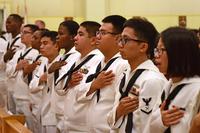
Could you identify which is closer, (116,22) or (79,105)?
(116,22)

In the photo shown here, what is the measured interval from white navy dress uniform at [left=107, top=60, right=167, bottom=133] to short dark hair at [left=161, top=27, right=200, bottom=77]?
0.36 m

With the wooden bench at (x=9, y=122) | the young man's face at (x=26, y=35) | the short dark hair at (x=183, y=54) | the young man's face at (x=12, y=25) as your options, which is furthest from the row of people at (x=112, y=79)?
the young man's face at (x=12, y=25)

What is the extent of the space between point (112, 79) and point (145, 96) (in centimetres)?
66

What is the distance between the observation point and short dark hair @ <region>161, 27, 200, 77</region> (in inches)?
100.0

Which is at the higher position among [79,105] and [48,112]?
[79,105]

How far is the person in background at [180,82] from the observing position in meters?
2.50

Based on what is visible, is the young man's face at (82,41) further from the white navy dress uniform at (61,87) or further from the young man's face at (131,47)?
the young man's face at (131,47)

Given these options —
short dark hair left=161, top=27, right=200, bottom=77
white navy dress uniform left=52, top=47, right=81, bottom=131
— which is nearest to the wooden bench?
white navy dress uniform left=52, top=47, right=81, bottom=131

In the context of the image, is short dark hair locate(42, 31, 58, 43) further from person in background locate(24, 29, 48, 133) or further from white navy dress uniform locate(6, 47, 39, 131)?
white navy dress uniform locate(6, 47, 39, 131)

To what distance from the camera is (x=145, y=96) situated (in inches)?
115

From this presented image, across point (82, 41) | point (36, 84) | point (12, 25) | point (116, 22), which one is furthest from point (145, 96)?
point (12, 25)

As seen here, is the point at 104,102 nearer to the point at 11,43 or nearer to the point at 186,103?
the point at 186,103

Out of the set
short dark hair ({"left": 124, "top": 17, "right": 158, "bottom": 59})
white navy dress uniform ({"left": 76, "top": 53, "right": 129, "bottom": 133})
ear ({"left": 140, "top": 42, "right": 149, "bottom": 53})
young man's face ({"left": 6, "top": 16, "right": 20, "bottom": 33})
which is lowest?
white navy dress uniform ({"left": 76, "top": 53, "right": 129, "bottom": 133})

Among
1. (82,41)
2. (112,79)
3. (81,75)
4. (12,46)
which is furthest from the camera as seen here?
(12,46)
